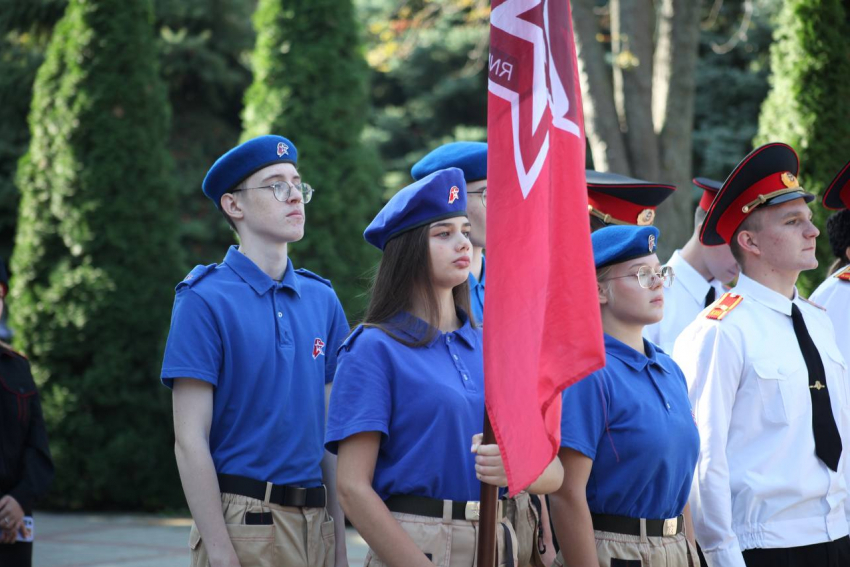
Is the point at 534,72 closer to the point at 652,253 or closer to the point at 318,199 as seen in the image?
the point at 652,253

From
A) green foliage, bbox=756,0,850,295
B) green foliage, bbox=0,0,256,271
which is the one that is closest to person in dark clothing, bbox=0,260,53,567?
green foliage, bbox=756,0,850,295

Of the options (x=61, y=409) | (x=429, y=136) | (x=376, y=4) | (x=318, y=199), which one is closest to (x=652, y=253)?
(x=318, y=199)

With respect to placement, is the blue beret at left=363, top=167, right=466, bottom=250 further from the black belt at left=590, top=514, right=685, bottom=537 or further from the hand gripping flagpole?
the black belt at left=590, top=514, right=685, bottom=537

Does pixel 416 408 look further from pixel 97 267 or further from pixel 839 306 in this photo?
pixel 97 267

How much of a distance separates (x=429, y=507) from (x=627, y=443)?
2.16ft

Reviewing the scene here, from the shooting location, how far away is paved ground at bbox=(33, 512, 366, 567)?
7.68 meters

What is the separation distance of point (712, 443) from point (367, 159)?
23.3 feet

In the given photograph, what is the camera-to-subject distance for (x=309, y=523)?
11.1 ft

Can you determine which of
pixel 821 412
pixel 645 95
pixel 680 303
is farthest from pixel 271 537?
pixel 645 95

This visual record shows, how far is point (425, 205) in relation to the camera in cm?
305

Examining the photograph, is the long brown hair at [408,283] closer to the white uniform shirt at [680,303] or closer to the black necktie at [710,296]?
the white uniform shirt at [680,303]

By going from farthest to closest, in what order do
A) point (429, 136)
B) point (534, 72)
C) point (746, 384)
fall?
point (429, 136), point (746, 384), point (534, 72)

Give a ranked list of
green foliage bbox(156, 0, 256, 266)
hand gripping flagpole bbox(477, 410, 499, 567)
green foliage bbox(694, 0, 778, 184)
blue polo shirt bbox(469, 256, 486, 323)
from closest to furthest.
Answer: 1. hand gripping flagpole bbox(477, 410, 499, 567)
2. blue polo shirt bbox(469, 256, 486, 323)
3. green foliage bbox(694, 0, 778, 184)
4. green foliage bbox(156, 0, 256, 266)

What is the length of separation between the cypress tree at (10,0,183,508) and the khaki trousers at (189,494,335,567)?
6688 millimetres
